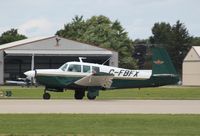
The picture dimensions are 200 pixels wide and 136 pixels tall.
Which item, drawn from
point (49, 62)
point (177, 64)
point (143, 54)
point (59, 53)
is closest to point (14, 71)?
point (49, 62)

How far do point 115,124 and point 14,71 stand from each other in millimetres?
76512

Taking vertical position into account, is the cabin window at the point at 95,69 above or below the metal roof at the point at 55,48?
below

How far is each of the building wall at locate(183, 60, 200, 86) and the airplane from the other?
65842 mm

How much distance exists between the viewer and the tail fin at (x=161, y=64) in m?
35.6

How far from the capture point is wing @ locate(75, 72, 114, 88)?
34.2 m

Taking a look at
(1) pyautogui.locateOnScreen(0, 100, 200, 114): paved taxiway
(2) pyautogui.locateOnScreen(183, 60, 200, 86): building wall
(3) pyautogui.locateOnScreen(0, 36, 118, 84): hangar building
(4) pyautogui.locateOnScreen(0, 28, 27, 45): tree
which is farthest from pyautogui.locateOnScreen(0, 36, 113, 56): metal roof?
(1) pyautogui.locateOnScreen(0, 100, 200, 114): paved taxiway

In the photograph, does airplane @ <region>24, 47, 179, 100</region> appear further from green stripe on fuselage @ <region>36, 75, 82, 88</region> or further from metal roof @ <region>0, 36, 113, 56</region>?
metal roof @ <region>0, 36, 113, 56</region>

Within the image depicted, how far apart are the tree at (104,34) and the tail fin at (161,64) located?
238ft

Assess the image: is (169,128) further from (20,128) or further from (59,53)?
(59,53)

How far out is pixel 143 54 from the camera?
158250mm

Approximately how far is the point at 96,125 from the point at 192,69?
3484 inches

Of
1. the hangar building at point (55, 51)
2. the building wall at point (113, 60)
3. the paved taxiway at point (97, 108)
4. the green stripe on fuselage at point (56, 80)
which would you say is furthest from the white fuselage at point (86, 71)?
the building wall at point (113, 60)

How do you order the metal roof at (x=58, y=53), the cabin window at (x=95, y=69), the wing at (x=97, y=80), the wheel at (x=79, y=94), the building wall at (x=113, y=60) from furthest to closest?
1. the building wall at (x=113, y=60)
2. the metal roof at (x=58, y=53)
3. the wheel at (x=79, y=94)
4. the cabin window at (x=95, y=69)
5. the wing at (x=97, y=80)

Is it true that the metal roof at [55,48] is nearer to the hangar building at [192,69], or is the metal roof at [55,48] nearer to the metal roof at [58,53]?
the metal roof at [58,53]
